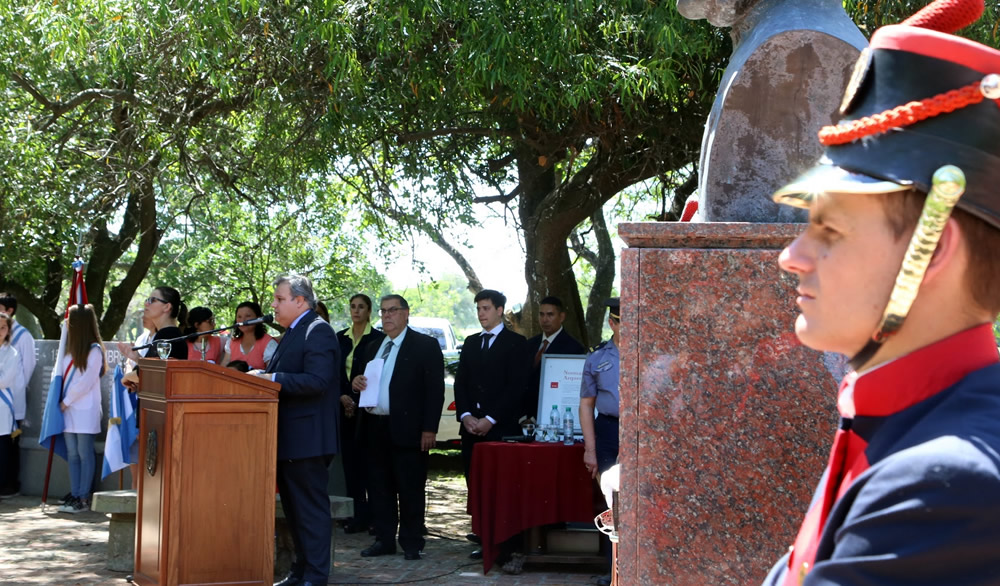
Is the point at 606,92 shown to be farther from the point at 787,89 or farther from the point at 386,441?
the point at 787,89

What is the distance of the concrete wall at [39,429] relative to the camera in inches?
478

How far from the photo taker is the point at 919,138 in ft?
4.03

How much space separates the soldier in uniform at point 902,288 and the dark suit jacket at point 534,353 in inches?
329

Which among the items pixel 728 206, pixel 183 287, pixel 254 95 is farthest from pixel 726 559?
pixel 183 287

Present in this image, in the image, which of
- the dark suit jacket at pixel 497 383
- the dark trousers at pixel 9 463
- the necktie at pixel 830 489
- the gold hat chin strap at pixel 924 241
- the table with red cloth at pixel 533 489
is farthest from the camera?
the dark trousers at pixel 9 463

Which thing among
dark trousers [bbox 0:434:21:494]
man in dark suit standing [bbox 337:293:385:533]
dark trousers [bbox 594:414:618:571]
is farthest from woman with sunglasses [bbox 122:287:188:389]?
dark trousers [bbox 594:414:618:571]

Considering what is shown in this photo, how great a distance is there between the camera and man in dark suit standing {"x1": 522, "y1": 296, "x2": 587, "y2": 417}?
983 centimetres

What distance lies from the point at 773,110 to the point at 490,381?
6.25 meters

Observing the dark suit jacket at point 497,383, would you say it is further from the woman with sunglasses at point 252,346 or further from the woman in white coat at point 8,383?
the woman in white coat at point 8,383

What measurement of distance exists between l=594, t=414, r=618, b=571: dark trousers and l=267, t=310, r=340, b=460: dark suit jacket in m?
1.97

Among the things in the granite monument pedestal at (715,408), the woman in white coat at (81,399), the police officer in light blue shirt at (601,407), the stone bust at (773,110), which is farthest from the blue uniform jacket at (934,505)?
the woman in white coat at (81,399)

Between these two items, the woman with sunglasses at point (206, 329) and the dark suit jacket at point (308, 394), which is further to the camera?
the woman with sunglasses at point (206, 329)

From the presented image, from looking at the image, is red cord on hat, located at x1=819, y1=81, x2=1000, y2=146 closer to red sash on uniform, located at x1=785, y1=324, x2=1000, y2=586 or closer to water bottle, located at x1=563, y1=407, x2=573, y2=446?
red sash on uniform, located at x1=785, y1=324, x2=1000, y2=586

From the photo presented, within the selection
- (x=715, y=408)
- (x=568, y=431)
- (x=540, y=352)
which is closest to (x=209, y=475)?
(x=568, y=431)
